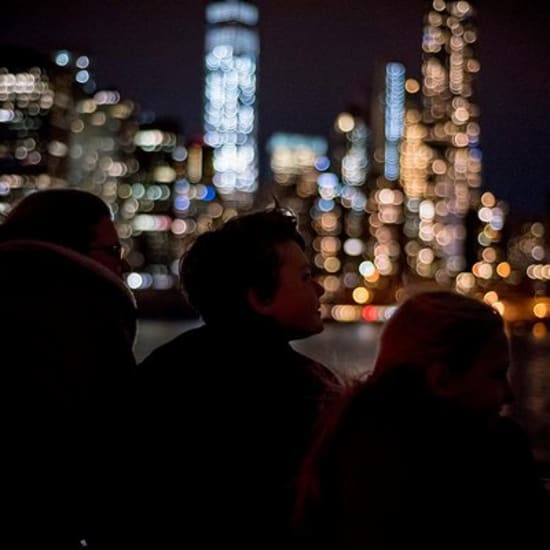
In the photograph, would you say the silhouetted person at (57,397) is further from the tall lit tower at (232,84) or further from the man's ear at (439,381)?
the tall lit tower at (232,84)

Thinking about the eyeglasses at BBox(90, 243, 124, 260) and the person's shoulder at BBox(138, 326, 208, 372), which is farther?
the eyeglasses at BBox(90, 243, 124, 260)

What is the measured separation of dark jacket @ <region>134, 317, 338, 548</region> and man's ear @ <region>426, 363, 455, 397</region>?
301 mm

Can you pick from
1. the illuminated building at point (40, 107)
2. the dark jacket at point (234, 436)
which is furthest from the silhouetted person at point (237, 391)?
the illuminated building at point (40, 107)

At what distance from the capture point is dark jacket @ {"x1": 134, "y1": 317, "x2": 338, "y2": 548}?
223cm

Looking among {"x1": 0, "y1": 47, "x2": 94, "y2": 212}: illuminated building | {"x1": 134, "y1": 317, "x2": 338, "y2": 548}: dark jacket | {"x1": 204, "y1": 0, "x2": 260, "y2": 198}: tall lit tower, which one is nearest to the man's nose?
{"x1": 134, "y1": 317, "x2": 338, "y2": 548}: dark jacket

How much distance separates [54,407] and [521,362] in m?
73.3

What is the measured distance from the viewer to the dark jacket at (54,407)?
2613 millimetres

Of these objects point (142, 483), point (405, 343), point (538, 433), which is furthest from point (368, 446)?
point (538, 433)

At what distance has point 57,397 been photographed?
2.63m

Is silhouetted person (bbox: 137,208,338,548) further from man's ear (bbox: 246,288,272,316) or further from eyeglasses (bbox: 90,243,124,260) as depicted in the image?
eyeglasses (bbox: 90,243,124,260)

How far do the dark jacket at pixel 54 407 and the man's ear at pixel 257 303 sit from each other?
42 centimetres

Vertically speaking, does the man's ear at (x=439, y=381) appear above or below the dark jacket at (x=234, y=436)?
above

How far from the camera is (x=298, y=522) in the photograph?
1983 millimetres

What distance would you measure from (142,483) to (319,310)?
1.59 ft
